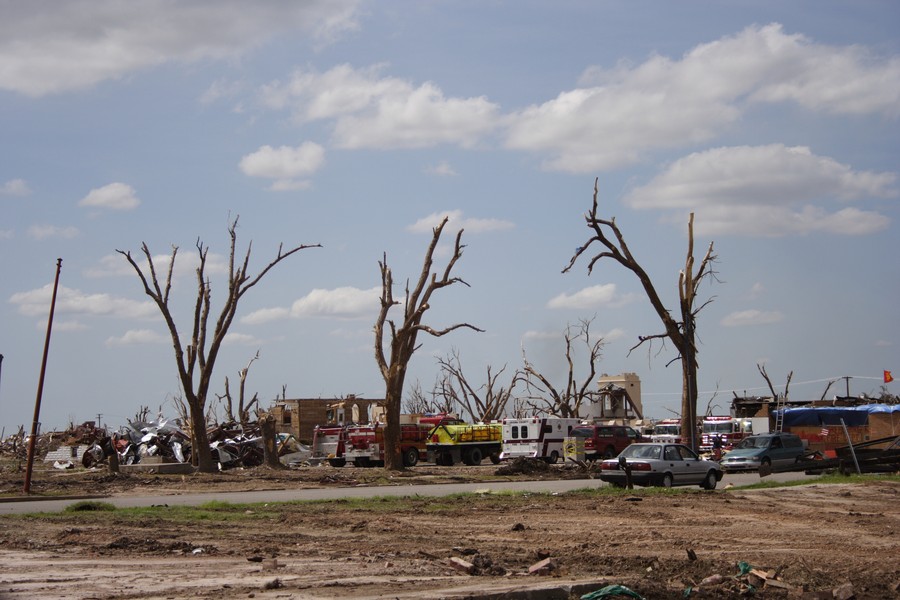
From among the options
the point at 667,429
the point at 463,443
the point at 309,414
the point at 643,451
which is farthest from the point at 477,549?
the point at 309,414

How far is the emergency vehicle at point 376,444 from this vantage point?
4256 centimetres

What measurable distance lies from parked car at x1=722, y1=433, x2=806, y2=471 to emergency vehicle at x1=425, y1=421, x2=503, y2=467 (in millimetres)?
11537

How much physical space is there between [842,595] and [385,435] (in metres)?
27.2

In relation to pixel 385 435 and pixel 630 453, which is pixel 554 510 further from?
pixel 385 435

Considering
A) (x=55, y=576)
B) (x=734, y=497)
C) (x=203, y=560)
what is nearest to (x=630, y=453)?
(x=734, y=497)

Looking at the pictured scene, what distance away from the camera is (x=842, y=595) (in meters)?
10.7

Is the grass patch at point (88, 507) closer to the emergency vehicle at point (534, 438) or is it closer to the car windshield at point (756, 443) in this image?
the emergency vehicle at point (534, 438)

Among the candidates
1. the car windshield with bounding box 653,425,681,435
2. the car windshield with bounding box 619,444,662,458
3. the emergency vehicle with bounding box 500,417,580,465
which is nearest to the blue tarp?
the car windshield with bounding box 653,425,681,435

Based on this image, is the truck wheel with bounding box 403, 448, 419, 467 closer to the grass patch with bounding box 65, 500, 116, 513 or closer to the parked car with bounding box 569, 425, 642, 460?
the parked car with bounding box 569, 425, 642, 460

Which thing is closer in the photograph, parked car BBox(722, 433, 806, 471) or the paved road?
the paved road

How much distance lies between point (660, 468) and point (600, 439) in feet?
53.0

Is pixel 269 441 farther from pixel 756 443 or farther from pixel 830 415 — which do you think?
pixel 830 415

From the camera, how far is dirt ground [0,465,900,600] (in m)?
10.7

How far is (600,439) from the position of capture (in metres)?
42.8
